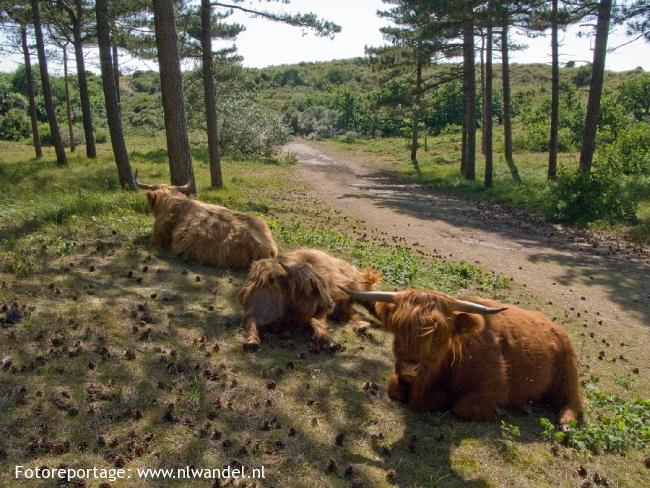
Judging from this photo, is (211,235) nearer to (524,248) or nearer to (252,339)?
(252,339)

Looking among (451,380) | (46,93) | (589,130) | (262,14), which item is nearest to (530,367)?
(451,380)

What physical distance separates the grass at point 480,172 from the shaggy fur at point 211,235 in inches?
393

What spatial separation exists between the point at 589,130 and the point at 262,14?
10548 mm

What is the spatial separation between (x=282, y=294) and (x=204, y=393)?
1743 millimetres

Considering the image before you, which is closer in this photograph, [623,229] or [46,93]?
[623,229]

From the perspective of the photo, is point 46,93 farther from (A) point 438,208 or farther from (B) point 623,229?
(B) point 623,229

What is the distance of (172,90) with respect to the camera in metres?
10.5

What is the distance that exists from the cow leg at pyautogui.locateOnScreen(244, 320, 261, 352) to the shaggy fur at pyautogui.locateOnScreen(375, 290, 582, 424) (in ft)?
4.58

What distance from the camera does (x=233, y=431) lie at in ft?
12.1

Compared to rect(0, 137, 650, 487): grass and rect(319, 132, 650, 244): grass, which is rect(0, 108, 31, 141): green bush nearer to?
rect(319, 132, 650, 244): grass

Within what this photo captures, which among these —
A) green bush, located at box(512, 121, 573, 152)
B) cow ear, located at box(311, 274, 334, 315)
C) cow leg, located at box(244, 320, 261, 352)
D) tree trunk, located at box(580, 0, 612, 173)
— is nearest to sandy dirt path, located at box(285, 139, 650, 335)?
tree trunk, located at box(580, 0, 612, 173)

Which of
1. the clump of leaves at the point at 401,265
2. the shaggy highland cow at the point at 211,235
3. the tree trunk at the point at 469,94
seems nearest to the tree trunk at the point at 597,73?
the tree trunk at the point at 469,94

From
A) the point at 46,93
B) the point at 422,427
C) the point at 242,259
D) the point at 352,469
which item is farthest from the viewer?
the point at 46,93

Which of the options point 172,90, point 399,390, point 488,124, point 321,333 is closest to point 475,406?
point 399,390
